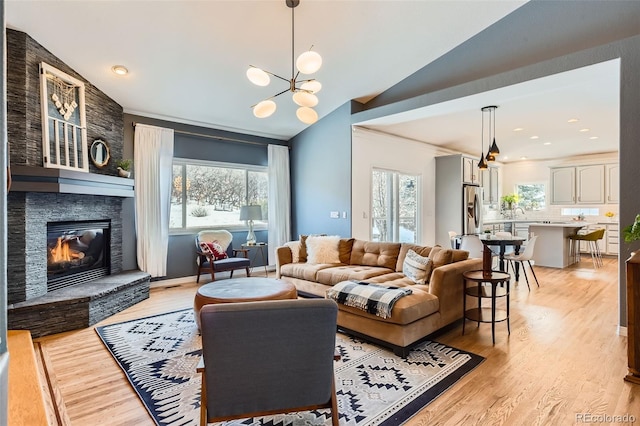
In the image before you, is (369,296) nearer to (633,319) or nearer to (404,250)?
(404,250)

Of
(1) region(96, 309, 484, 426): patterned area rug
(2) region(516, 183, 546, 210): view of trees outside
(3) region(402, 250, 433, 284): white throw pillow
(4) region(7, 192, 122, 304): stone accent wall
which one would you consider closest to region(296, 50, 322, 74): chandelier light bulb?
(3) region(402, 250, 433, 284): white throw pillow

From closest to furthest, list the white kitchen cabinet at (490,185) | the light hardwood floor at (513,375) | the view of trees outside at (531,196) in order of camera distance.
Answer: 1. the light hardwood floor at (513,375)
2. the white kitchen cabinet at (490,185)
3. the view of trees outside at (531,196)

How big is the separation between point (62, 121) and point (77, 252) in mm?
1631

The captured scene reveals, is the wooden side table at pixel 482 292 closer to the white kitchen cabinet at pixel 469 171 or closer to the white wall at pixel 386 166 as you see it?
the white wall at pixel 386 166

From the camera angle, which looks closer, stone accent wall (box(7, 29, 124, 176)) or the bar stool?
stone accent wall (box(7, 29, 124, 176))

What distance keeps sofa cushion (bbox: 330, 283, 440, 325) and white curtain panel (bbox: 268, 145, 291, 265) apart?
11.3 ft

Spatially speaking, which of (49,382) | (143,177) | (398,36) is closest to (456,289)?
(398,36)

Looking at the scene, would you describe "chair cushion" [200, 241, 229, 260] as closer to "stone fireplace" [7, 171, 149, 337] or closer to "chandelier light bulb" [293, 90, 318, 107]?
"stone fireplace" [7, 171, 149, 337]

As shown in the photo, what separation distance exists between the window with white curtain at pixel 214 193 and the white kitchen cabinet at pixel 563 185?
7829 millimetres

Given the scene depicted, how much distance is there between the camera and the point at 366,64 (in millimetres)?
4582

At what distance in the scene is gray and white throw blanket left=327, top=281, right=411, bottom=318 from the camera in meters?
2.90

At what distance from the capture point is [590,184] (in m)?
8.45

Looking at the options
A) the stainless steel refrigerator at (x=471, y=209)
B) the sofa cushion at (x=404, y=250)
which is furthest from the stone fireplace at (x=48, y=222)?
the stainless steel refrigerator at (x=471, y=209)

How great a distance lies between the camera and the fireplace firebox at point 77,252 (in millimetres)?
3910
